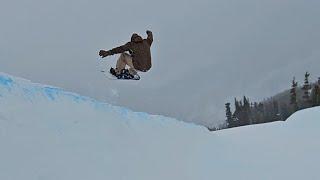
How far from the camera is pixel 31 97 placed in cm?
526

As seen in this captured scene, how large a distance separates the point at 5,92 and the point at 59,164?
86cm

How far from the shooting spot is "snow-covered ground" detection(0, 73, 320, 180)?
4.75m

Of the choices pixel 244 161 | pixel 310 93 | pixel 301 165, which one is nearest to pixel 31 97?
pixel 244 161

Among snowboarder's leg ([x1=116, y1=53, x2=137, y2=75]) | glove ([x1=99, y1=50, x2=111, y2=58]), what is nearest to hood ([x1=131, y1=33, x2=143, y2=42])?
snowboarder's leg ([x1=116, y1=53, x2=137, y2=75])

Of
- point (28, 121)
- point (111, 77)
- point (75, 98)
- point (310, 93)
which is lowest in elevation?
point (28, 121)

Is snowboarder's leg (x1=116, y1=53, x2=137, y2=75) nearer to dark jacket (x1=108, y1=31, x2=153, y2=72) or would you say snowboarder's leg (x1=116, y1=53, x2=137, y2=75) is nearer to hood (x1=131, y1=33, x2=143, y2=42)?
dark jacket (x1=108, y1=31, x2=153, y2=72)

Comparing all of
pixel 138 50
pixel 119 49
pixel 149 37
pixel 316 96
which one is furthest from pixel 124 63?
pixel 316 96

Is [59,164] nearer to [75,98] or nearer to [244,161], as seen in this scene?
[75,98]

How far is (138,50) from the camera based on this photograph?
36.8 feet

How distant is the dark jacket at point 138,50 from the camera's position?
11.2m

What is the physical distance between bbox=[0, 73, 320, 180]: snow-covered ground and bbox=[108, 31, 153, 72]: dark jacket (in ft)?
4.98

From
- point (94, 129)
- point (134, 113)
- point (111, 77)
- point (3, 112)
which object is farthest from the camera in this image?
point (111, 77)

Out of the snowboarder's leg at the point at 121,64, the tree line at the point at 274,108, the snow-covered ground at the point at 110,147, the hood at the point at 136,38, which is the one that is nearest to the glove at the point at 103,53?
the snowboarder's leg at the point at 121,64

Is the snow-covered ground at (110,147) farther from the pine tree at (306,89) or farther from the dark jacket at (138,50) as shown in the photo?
the pine tree at (306,89)
